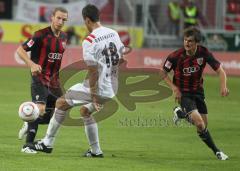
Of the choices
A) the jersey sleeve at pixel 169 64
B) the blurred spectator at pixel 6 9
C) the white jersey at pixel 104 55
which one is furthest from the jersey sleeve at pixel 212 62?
the blurred spectator at pixel 6 9

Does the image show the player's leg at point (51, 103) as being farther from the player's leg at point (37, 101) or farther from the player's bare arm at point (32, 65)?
the player's bare arm at point (32, 65)

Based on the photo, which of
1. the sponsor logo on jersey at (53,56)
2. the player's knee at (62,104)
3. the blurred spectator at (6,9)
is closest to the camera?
the player's knee at (62,104)

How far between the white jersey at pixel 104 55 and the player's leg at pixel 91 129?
328 mm

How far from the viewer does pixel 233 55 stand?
109 feet

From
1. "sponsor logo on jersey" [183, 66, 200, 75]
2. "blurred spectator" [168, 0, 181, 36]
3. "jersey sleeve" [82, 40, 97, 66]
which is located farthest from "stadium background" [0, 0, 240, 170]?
"jersey sleeve" [82, 40, 97, 66]

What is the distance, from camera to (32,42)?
42.0 feet

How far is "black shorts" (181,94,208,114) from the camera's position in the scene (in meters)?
12.7

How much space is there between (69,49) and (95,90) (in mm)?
20285

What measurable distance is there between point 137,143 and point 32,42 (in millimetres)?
2954

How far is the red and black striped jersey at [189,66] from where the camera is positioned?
12.8 m

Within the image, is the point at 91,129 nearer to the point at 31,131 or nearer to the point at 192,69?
the point at 31,131

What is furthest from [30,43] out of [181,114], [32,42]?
[181,114]

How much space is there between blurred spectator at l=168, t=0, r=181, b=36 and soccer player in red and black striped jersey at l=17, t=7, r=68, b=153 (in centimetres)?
2367

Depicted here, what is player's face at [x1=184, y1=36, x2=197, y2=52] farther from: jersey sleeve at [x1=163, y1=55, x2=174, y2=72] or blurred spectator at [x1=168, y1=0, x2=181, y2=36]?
blurred spectator at [x1=168, y1=0, x2=181, y2=36]
